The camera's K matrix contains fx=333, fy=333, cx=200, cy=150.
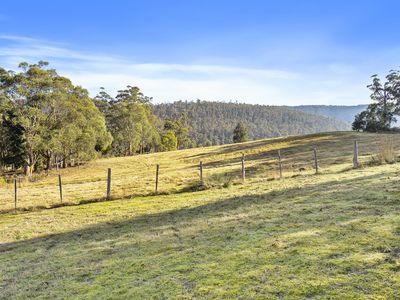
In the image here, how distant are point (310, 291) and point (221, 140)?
158763 mm

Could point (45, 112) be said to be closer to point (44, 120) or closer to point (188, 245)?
point (44, 120)

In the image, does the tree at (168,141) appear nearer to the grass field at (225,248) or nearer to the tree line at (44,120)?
the tree line at (44,120)

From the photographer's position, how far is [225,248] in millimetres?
7383

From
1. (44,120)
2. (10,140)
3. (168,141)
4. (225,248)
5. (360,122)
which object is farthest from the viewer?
(168,141)

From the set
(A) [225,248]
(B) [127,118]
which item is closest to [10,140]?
(B) [127,118]

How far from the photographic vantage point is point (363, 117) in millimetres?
62469

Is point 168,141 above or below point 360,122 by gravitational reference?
below

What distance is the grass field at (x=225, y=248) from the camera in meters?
5.24

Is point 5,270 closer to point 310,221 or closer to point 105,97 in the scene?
point 310,221

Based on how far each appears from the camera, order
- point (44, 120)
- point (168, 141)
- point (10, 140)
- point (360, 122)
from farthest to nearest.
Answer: point (168, 141) → point (360, 122) → point (10, 140) → point (44, 120)

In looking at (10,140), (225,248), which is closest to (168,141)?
(10,140)

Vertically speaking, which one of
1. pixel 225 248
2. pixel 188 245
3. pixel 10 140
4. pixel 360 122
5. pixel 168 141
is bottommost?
pixel 188 245

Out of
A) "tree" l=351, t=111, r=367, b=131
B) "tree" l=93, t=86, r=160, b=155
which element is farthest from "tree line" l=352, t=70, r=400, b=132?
"tree" l=93, t=86, r=160, b=155

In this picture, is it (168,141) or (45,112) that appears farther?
(168,141)
